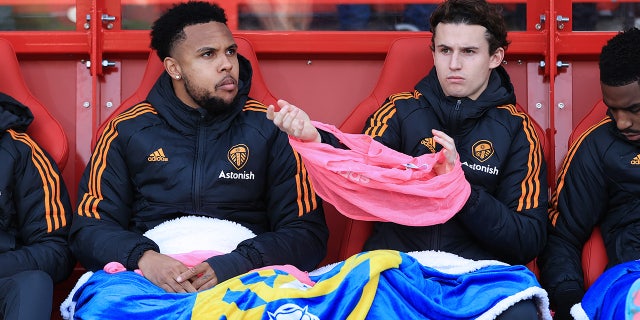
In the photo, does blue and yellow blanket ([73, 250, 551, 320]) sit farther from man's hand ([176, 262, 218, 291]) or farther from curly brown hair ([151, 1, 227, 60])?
curly brown hair ([151, 1, 227, 60])

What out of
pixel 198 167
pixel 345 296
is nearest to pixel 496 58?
pixel 198 167

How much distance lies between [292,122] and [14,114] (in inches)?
40.7

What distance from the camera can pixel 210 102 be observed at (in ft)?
11.1

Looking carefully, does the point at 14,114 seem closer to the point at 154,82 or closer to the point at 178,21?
the point at 154,82

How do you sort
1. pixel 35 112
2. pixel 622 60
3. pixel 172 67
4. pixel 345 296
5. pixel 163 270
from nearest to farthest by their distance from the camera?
pixel 345 296, pixel 163 270, pixel 622 60, pixel 172 67, pixel 35 112

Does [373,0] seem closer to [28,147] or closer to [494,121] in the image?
[494,121]

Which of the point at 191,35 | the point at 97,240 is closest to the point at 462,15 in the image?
the point at 191,35

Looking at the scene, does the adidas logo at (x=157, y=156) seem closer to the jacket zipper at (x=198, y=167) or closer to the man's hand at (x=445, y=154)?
the jacket zipper at (x=198, y=167)

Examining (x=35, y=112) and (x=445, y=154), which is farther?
(x=35, y=112)

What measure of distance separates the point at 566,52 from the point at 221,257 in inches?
60.9

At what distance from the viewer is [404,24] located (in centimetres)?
393

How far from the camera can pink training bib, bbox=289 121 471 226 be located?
298 centimetres

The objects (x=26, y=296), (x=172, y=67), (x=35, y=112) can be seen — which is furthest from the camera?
(x=35, y=112)

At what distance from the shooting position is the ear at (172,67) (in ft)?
11.4
